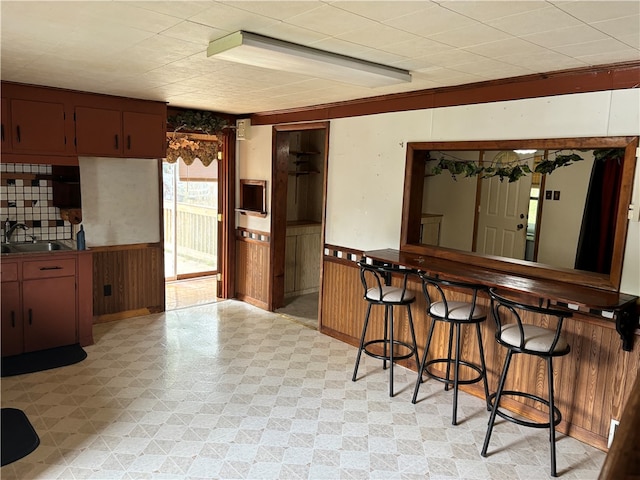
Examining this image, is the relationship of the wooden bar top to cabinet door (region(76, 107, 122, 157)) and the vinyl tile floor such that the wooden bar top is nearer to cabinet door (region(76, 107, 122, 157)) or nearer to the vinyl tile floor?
the vinyl tile floor

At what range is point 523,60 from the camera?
8.91ft

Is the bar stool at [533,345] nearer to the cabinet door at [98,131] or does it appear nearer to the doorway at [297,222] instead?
the doorway at [297,222]

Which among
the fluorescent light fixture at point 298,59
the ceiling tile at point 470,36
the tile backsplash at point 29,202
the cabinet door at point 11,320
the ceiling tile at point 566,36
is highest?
the ceiling tile at point 566,36

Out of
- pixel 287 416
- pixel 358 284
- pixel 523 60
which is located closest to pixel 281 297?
pixel 358 284

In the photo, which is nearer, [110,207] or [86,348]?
[86,348]

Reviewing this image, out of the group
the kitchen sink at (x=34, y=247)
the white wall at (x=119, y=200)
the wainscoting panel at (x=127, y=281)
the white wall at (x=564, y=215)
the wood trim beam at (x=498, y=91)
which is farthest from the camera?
the white wall at (x=564, y=215)

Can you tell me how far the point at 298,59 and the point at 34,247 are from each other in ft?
10.3

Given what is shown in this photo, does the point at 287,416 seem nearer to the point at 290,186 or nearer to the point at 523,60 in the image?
Answer: the point at 523,60

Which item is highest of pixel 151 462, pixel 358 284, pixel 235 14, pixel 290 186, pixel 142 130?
pixel 235 14

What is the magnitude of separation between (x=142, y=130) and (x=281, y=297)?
2.39m

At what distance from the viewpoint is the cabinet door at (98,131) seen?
429 cm

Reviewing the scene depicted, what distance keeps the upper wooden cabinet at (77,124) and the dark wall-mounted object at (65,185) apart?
220mm

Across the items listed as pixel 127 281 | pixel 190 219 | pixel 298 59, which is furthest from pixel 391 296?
pixel 190 219

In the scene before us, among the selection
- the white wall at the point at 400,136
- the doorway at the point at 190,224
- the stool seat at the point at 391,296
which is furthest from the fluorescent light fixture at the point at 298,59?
the doorway at the point at 190,224
